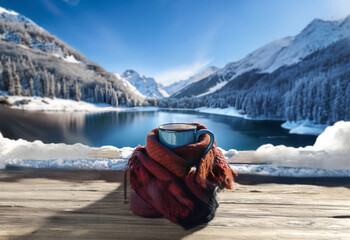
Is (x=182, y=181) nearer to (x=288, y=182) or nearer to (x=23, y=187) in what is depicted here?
(x=288, y=182)

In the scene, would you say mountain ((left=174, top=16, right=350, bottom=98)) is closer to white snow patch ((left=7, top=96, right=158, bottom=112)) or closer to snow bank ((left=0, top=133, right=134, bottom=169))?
white snow patch ((left=7, top=96, right=158, bottom=112))

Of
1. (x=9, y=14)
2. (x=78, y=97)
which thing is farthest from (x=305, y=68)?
(x=9, y=14)

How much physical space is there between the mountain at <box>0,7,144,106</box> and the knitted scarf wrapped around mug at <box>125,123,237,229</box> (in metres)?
51.5

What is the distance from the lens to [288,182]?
4.40 ft

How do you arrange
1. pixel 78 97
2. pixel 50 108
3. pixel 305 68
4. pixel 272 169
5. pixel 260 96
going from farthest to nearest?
pixel 305 68 → pixel 78 97 → pixel 50 108 → pixel 260 96 → pixel 272 169

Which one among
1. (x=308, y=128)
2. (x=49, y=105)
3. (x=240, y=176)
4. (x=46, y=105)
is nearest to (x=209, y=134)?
(x=240, y=176)

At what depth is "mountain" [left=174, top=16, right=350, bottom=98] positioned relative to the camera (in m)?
138

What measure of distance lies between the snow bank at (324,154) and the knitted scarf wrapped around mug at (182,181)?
1184 millimetres

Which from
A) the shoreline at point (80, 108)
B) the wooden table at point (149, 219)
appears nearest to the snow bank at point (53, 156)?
the wooden table at point (149, 219)

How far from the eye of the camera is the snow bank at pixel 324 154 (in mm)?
1610

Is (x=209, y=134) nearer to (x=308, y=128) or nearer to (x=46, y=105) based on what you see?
(x=308, y=128)

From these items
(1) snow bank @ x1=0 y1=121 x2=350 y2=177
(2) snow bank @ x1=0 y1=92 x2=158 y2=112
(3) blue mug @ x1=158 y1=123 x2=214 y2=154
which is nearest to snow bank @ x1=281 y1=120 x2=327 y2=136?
(1) snow bank @ x1=0 y1=121 x2=350 y2=177

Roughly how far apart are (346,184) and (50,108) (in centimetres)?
4648

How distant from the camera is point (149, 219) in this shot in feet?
2.95
